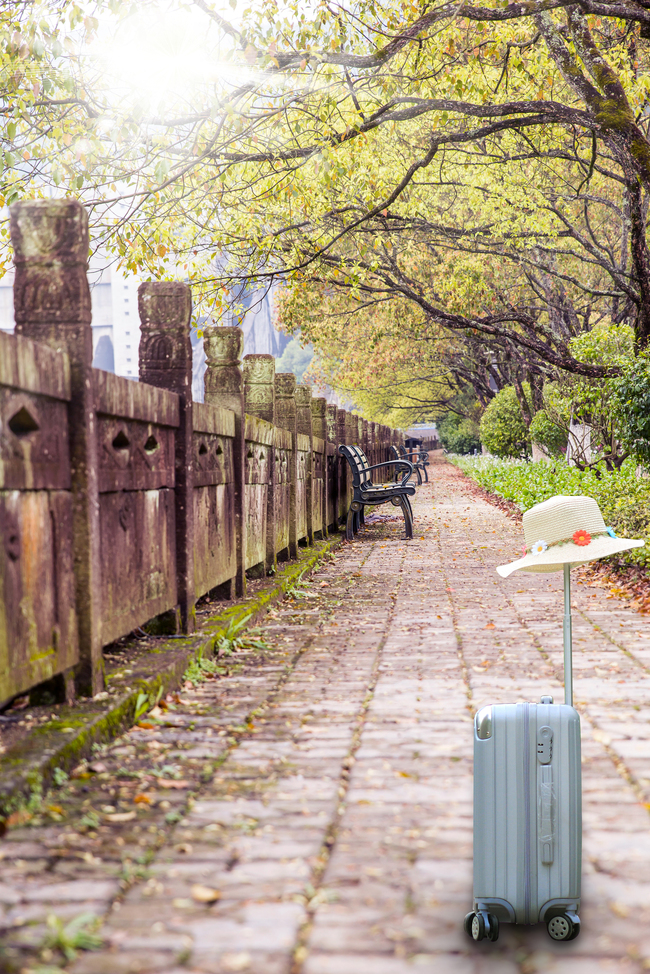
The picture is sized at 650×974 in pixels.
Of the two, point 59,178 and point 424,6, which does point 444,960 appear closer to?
point 59,178

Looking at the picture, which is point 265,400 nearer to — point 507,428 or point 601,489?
point 601,489

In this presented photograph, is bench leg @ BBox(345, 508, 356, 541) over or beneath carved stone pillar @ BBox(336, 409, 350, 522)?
beneath

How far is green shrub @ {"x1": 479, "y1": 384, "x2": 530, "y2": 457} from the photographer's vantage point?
3153cm

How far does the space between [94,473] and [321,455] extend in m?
9.46

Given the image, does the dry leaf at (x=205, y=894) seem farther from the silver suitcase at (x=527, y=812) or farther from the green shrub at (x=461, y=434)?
the green shrub at (x=461, y=434)

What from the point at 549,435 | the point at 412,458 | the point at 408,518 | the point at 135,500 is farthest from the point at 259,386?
the point at 412,458

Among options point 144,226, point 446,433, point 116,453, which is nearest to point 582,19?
point 144,226

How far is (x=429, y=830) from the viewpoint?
3.13 meters

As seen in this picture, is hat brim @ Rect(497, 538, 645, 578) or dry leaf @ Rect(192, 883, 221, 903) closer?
dry leaf @ Rect(192, 883, 221, 903)

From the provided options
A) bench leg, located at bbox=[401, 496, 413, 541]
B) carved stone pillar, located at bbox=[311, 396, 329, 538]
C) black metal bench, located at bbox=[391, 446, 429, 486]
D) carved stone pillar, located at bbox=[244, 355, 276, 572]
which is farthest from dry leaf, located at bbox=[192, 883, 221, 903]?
black metal bench, located at bbox=[391, 446, 429, 486]

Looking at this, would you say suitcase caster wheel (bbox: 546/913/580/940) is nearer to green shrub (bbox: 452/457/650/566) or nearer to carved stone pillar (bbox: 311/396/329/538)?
green shrub (bbox: 452/457/650/566)

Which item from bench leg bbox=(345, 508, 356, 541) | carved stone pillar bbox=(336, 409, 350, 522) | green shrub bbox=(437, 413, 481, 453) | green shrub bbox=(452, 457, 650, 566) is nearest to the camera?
green shrub bbox=(452, 457, 650, 566)

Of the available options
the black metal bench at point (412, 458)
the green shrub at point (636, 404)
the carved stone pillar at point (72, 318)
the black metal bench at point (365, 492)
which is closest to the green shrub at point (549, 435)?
the black metal bench at point (412, 458)

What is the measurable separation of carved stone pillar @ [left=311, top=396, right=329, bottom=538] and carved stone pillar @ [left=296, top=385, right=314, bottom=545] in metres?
0.49
